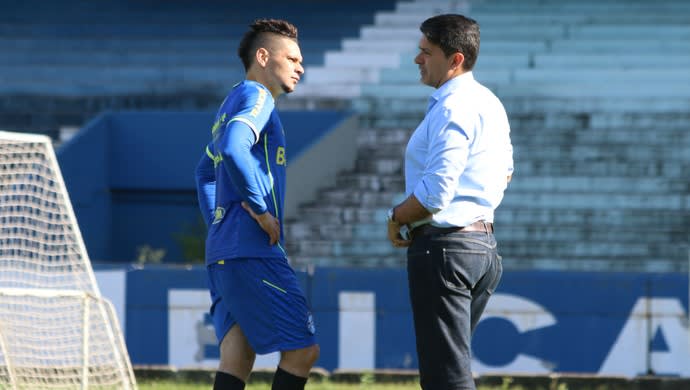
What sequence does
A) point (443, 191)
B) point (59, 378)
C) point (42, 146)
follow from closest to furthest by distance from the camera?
1. point (443, 191)
2. point (42, 146)
3. point (59, 378)

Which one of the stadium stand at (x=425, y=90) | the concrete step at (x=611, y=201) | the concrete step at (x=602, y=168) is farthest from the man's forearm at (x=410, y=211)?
the concrete step at (x=602, y=168)

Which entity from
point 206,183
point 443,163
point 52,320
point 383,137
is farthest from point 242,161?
point 383,137

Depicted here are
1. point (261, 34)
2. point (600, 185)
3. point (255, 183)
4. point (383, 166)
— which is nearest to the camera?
point (255, 183)

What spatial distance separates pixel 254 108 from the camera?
13.1ft

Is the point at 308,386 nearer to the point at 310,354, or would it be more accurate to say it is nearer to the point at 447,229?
the point at 310,354

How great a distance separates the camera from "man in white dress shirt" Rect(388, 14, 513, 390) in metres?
3.73

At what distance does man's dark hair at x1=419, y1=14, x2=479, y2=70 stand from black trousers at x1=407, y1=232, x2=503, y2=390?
62cm

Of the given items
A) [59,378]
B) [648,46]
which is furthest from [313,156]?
[59,378]

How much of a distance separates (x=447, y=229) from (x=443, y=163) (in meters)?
0.26

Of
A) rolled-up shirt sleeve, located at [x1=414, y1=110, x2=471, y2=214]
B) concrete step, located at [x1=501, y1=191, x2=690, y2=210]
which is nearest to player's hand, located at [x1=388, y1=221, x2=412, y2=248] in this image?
rolled-up shirt sleeve, located at [x1=414, y1=110, x2=471, y2=214]

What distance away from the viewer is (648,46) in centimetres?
1367

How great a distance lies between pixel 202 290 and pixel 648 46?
7925 mm

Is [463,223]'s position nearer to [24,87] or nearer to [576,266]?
[576,266]

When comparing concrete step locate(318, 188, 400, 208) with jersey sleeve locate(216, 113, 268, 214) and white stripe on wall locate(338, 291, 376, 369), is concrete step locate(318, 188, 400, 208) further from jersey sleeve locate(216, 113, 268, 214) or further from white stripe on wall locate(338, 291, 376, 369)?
jersey sleeve locate(216, 113, 268, 214)
